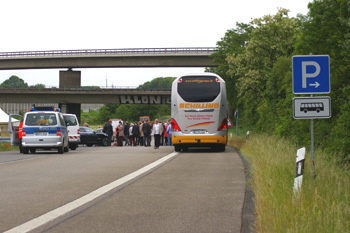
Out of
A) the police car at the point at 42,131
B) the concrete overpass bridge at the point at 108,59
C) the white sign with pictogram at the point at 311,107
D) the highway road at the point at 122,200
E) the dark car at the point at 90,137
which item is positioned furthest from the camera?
the concrete overpass bridge at the point at 108,59

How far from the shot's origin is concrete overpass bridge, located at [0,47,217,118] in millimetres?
74062

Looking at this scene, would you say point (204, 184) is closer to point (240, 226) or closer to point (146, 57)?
point (240, 226)

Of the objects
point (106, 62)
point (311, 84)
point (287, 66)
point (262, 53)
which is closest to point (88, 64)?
point (106, 62)

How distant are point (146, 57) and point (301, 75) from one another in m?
64.8

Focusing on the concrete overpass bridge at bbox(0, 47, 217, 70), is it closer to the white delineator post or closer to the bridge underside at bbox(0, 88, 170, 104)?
the bridge underside at bbox(0, 88, 170, 104)

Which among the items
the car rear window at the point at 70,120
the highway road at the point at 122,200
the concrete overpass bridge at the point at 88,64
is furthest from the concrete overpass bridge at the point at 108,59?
the highway road at the point at 122,200

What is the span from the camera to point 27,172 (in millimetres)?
15641

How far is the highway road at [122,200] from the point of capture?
7609 millimetres

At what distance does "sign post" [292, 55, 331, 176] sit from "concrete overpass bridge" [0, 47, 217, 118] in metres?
60.6

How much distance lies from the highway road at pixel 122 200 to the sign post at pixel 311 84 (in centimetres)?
181

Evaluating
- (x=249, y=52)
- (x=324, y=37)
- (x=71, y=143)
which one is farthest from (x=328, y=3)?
(x=249, y=52)

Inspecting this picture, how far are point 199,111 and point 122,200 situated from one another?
16442mm

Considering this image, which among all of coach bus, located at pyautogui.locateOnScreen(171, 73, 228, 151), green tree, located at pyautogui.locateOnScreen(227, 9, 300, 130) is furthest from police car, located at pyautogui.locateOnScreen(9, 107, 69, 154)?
green tree, located at pyautogui.locateOnScreen(227, 9, 300, 130)

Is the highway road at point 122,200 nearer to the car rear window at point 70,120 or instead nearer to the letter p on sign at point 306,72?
the letter p on sign at point 306,72
